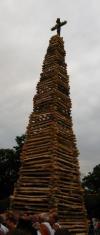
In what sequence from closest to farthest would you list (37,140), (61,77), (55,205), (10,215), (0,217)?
1. (10,215)
2. (0,217)
3. (55,205)
4. (37,140)
5. (61,77)

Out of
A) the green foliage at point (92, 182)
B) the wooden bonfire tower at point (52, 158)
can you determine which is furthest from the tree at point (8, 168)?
the wooden bonfire tower at point (52, 158)

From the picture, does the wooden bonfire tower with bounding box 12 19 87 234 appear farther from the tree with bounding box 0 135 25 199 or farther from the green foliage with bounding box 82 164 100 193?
the green foliage with bounding box 82 164 100 193

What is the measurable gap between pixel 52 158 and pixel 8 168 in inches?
1279

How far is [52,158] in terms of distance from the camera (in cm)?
1666

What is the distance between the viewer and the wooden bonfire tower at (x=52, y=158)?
636 inches

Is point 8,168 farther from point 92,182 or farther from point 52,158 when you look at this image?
point 52,158

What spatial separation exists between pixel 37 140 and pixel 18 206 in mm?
2901

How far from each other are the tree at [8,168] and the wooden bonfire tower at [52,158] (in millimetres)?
27069

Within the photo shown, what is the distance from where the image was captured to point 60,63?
1997 centimetres

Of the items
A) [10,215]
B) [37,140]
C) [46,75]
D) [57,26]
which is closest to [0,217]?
[10,215]

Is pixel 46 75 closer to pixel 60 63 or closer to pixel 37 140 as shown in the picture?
pixel 60 63

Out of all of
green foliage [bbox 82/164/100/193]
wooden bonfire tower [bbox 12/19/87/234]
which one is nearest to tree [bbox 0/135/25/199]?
green foliage [bbox 82/164/100/193]

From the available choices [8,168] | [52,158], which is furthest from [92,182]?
[52,158]

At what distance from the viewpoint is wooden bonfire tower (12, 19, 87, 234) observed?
16.2 metres
